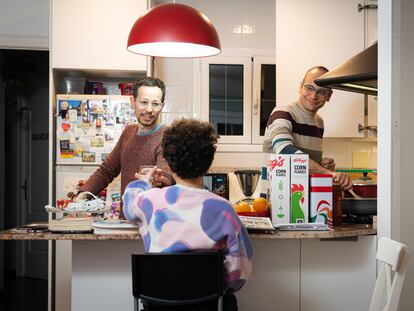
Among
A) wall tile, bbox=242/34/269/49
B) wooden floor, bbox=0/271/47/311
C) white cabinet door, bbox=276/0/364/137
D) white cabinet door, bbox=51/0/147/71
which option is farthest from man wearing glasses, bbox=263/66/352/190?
wooden floor, bbox=0/271/47/311

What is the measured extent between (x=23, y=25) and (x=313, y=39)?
2270 mm

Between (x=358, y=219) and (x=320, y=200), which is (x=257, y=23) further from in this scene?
(x=320, y=200)

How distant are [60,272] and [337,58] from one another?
2.57 meters

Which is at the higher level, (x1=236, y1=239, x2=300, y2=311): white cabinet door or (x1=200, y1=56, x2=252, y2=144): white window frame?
(x1=200, y1=56, x2=252, y2=144): white window frame

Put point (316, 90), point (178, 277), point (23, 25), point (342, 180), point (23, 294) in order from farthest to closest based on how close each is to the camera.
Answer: point (23, 294)
point (23, 25)
point (316, 90)
point (342, 180)
point (178, 277)

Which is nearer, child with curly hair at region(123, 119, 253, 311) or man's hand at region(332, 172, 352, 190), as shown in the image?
child with curly hair at region(123, 119, 253, 311)

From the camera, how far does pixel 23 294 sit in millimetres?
4727

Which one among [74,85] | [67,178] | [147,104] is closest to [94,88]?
[74,85]

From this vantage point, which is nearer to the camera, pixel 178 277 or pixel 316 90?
pixel 178 277

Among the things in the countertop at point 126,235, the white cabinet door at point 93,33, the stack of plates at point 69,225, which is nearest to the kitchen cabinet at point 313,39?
the white cabinet door at point 93,33

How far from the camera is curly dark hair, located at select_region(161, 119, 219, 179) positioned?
1.77 m

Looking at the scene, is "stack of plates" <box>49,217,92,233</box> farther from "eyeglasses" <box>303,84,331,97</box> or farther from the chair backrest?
"eyeglasses" <box>303,84,331,97</box>

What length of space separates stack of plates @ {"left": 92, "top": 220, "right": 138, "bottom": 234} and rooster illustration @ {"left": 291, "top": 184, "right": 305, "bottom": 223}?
0.70 metres

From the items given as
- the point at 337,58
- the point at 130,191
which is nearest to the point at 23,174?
the point at 337,58
